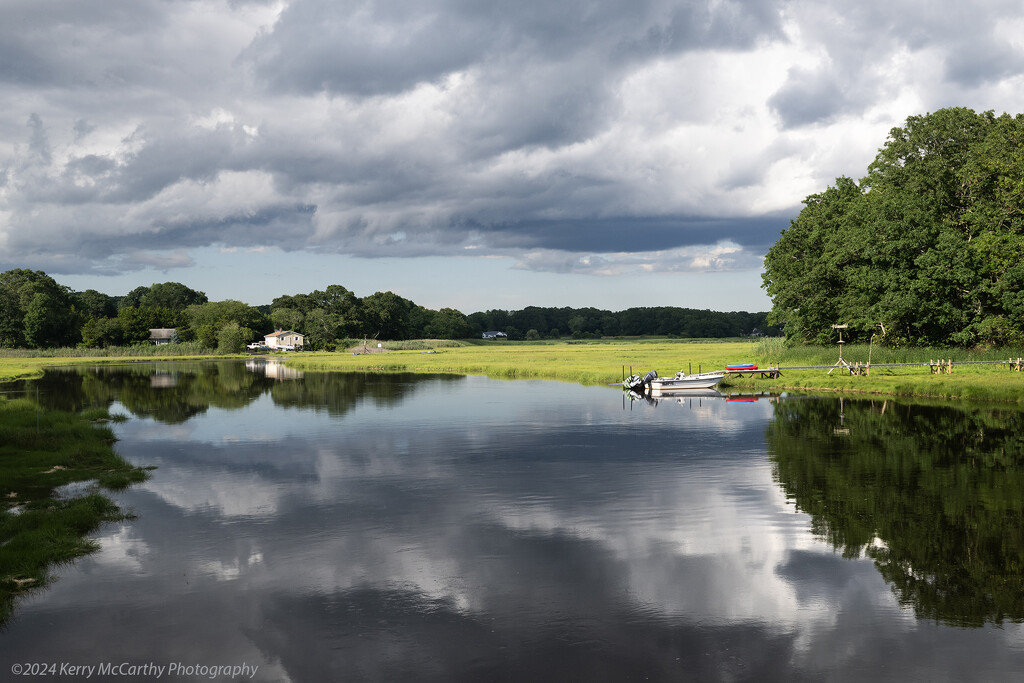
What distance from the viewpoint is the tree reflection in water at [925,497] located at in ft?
51.3

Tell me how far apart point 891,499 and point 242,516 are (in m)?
19.7

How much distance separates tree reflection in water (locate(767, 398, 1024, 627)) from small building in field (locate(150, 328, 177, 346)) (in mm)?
185514

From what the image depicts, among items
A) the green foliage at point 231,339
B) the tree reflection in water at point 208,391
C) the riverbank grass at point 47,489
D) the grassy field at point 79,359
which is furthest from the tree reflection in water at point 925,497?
the green foliage at point 231,339

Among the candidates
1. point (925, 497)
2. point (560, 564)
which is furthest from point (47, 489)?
point (925, 497)

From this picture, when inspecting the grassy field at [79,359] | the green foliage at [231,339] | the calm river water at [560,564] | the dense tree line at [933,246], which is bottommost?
the calm river water at [560,564]

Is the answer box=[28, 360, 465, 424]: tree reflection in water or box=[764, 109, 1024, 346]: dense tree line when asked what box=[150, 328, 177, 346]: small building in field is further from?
box=[764, 109, 1024, 346]: dense tree line

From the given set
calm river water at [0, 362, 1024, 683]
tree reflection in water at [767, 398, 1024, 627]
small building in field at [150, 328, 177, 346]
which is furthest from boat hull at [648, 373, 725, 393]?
small building in field at [150, 328, 177, 346]

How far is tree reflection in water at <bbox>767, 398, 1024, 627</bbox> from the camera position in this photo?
1563 cm

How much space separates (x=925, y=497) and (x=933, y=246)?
5222 cm

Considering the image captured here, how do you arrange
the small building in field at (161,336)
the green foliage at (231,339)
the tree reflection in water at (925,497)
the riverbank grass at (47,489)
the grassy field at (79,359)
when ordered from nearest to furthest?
the tree reflection in water at (925,497) → the riverbank grass at (47,489) → the grassy field at (79,359) → the green foliage at (231,339) → the small building in field at (161,336)

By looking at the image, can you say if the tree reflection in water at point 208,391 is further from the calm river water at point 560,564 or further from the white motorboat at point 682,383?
the white motorboat at point 682,383

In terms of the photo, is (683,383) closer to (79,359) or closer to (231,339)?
(79,359)

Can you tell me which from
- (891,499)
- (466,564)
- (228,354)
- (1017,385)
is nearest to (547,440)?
(891,499)

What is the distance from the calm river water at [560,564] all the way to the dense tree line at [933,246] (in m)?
34.4
